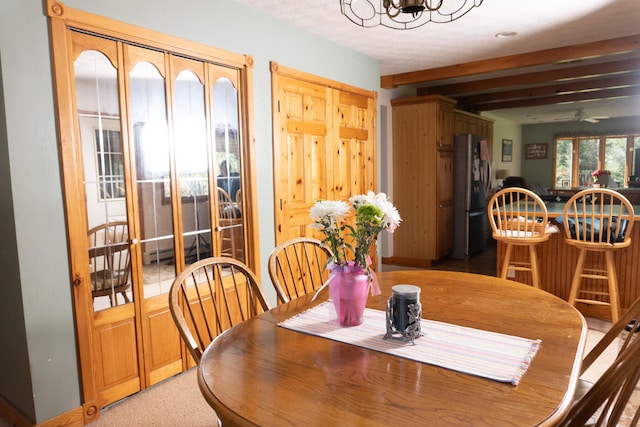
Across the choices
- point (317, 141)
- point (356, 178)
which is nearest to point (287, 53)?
point (317, 141)

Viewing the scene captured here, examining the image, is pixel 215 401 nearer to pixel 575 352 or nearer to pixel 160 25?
pixel 575 352

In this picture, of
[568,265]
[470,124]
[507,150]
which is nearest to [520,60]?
[568,265]

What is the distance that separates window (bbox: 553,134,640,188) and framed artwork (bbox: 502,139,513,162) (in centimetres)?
148

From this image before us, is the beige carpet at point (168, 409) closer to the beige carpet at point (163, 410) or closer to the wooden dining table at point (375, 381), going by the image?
the beige carpet at point (163, 410)

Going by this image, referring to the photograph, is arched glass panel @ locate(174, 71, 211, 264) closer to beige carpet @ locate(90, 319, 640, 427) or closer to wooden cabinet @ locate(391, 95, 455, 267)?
beige carpet @ locate(90, 319, 640, 427)

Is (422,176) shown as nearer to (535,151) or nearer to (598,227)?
(598,227)

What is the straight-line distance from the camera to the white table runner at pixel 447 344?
1150 mm

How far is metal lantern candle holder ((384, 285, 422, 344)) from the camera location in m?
1.32

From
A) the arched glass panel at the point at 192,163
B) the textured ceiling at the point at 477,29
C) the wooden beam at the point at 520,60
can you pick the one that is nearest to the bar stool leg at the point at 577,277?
the textured ceiling at the point at 477,29

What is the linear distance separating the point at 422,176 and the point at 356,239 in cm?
447

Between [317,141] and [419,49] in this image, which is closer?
[317,141]

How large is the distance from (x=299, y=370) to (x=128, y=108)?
6.07ft

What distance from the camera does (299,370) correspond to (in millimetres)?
1159

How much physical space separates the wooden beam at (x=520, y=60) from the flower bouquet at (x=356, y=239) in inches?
147
